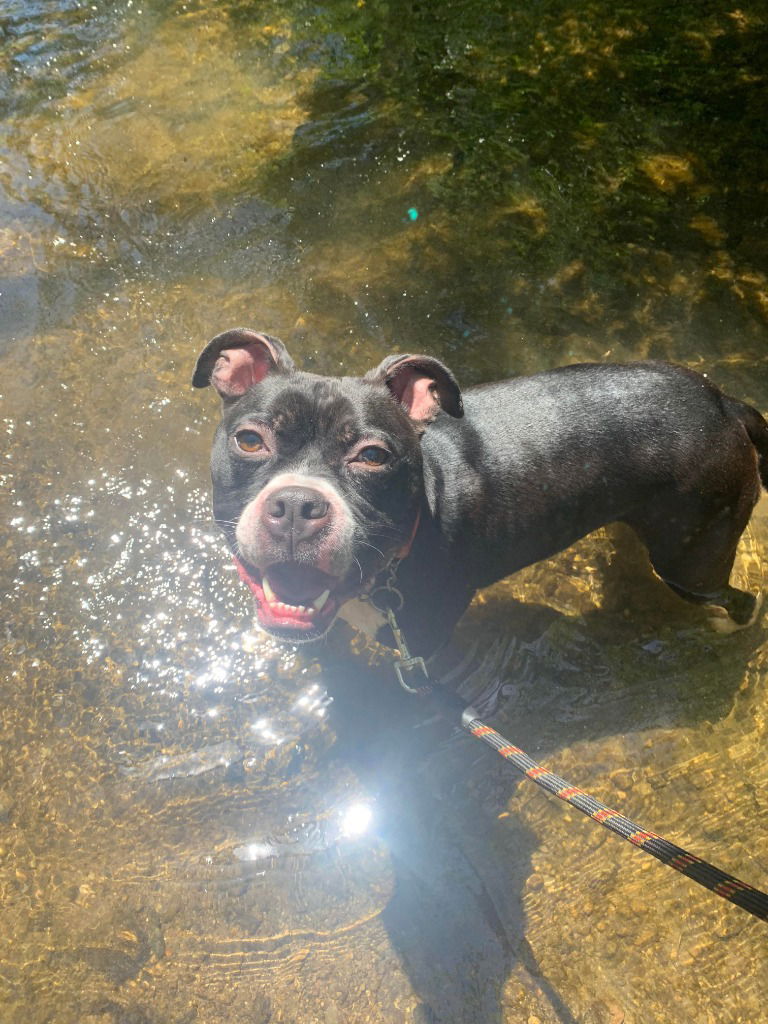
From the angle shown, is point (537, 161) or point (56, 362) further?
point (537, 161)

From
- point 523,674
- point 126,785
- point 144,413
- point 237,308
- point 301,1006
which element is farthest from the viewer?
point 237,308

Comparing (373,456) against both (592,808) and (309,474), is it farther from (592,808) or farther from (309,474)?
(592,808)

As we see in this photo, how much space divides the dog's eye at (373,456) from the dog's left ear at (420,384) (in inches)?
20.1

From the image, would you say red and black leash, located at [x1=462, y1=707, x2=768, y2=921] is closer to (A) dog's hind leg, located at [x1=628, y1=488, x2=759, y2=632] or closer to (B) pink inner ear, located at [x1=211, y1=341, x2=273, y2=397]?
(A) dog's hind leg, located at [x1=628, y1=488, x2=759, y2=632]

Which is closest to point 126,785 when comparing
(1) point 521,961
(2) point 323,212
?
(1) point 521,961

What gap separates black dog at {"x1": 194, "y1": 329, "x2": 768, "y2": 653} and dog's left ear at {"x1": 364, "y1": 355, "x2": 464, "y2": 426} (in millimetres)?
12

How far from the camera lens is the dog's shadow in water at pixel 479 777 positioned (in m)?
3.96

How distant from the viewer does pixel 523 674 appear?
203 inches

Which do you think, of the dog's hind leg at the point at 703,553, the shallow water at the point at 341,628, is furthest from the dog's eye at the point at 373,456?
the dog's hind leg at the point at 703,553

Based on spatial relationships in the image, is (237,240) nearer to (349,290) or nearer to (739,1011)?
(349,290)

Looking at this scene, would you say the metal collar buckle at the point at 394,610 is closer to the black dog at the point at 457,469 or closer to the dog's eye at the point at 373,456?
the black dog at the point at 457,469

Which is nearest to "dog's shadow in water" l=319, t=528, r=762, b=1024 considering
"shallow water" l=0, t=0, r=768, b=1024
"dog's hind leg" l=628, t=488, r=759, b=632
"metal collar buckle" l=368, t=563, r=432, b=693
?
"shallow water" l=0, t=0, r=768, b=1024

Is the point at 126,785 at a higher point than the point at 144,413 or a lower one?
lower

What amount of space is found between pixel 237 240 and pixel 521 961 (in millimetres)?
6263
